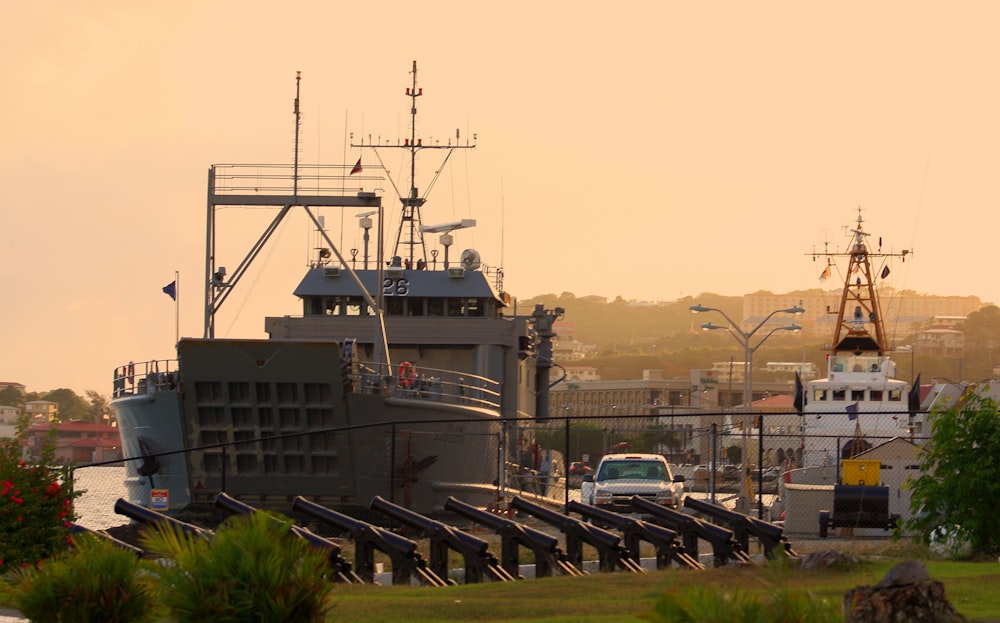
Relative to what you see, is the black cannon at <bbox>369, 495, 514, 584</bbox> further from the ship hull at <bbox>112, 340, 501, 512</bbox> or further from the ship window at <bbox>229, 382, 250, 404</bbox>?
the ship window at <bbox>229, 382, 250, 404</bbox>

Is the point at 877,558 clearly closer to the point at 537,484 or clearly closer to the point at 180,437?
the point at 180,437

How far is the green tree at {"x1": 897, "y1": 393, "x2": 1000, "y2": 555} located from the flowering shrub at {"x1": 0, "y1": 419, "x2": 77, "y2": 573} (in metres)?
8.69

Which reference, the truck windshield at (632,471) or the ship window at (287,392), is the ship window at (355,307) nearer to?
the ship window at (287,392)

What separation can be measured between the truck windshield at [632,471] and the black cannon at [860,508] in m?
5.81

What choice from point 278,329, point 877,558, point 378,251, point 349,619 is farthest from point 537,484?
point 349,619

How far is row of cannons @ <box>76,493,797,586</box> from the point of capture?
1569 cm

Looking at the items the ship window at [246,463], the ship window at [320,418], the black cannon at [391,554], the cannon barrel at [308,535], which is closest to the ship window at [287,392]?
the ship window at [320,418]

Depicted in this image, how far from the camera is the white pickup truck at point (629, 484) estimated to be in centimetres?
2769

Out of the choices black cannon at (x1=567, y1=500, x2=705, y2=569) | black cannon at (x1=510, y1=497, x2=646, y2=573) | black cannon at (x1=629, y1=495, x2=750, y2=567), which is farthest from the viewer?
black cannon at (x1=629, y1=495, x2=750, y2=567)

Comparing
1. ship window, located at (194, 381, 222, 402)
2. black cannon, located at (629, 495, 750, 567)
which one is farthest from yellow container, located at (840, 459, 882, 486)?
ship window, located at (194, 381, 222, 402)

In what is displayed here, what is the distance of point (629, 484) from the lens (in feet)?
92.9

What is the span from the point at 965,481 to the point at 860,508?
7730 millimetres

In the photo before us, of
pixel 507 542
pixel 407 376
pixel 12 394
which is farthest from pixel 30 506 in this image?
pixel 12 394

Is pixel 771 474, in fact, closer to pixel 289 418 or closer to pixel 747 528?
pixel 289 418
